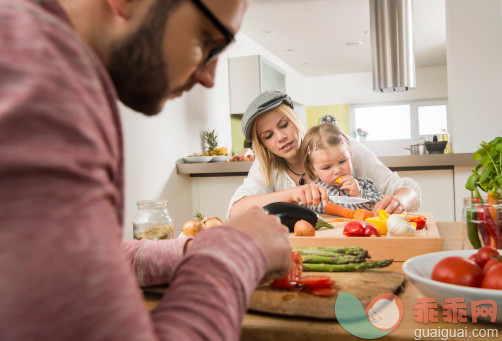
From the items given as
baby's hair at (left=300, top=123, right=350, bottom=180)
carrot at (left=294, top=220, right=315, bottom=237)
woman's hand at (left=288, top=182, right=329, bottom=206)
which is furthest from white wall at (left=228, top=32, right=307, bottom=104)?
Result: carrot at (left=294, top=220, right=315, bottom=237)

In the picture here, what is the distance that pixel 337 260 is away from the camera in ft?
3.22

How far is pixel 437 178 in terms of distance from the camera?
10.5 ft

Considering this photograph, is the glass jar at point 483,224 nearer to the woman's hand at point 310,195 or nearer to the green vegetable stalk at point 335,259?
the green vegetable stalk at point 335,259

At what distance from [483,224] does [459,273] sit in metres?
0.33

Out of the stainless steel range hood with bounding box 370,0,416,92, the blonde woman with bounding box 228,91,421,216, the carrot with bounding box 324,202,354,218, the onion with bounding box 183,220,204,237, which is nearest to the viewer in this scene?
the onion with bounding box 183,220,204,237

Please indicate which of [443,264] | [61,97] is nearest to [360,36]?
[443,264]

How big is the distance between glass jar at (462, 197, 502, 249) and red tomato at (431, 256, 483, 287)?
295mm

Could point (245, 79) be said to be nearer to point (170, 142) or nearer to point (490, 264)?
point (170, 142)

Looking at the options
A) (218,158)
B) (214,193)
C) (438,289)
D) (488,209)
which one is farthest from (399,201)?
(218,158)

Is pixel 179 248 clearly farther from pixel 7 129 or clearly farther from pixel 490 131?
pixel 490 131

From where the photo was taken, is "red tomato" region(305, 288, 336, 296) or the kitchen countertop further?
the kitchen countertop

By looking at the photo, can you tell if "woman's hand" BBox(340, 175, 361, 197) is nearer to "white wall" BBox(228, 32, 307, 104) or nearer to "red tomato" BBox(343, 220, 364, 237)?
"red tomato" BBox(343, 220, 364, 237)

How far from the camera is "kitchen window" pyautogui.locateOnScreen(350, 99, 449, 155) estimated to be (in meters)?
9.11

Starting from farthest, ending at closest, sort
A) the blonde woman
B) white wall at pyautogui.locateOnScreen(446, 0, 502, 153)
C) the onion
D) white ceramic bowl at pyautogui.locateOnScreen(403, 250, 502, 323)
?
1. white wall at pyautogui.locateOnScreen(446, 0, 502, 153)
2. the blonde woman
3. the onion
4. white ceramic bowl at pyautogui.locateOnScreen(403, 250, 502, 323)
